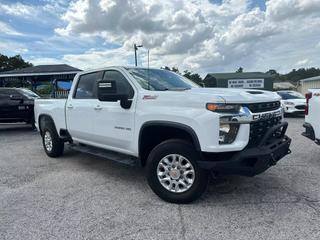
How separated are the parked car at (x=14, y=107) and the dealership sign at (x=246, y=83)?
64.9 feet

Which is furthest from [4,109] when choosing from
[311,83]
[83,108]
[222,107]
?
[311,83]

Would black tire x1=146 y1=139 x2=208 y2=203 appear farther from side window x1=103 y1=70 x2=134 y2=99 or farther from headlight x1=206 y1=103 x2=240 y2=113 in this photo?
side window x1=103 y1=70 x2=134 y2=99

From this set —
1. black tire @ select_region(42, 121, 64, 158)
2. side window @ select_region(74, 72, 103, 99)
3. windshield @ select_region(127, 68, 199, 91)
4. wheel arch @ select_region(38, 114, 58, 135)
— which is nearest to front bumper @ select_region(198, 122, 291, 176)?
windshield @ select_region(127, 68, 199, 91)

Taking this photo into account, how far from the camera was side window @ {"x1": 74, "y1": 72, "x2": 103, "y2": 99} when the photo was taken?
5.63 metres

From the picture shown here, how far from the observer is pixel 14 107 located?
11430 millimetres

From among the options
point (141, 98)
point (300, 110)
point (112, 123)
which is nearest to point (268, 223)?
point (141, 98)

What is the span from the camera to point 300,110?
15031 millimetres

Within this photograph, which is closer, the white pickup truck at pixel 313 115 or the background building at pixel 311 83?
the white pickup truck at pixel 313 115

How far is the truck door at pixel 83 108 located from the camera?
18.2 feet

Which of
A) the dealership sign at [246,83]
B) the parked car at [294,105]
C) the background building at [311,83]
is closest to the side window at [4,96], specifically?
the parked car at [294,105]

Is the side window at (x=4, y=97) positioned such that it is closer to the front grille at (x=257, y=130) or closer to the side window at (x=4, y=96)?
the side window at (x=4, y=96)

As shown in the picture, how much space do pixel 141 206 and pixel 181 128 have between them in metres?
1.19

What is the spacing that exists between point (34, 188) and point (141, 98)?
2315mm

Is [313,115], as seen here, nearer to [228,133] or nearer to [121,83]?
[228,133]
